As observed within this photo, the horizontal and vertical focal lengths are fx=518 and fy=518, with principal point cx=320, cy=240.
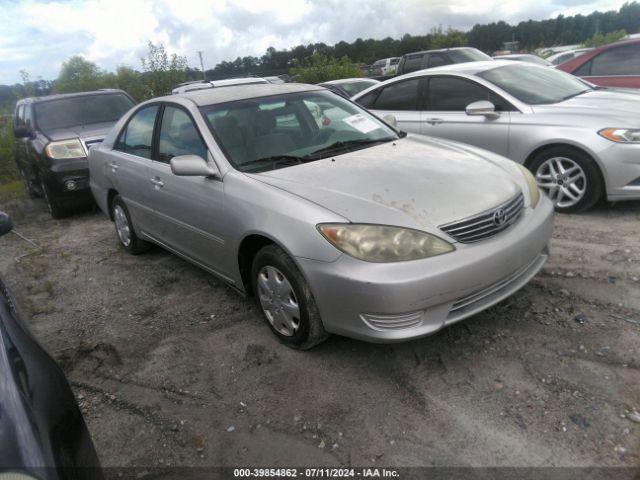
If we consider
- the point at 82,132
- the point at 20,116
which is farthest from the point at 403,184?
the point at 20,116

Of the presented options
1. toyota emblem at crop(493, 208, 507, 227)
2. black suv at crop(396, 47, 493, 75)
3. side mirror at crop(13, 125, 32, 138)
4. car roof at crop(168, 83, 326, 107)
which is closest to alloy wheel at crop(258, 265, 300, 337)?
toyota emblem at crop(493, 208, 507, 227)

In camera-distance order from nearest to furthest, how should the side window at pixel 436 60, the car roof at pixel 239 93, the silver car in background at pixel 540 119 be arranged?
the car roof at pixel 239 93 < the silver car in background at pixel 540 119 < the side window at pixel 436 60

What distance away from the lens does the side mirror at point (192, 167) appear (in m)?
3.36

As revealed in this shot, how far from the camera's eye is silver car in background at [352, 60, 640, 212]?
4.71 metres

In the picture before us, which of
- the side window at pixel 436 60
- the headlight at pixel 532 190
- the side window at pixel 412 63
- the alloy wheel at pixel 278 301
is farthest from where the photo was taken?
the side window at pixel 412 63

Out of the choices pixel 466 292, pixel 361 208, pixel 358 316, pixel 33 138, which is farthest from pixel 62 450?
pixel 33 138

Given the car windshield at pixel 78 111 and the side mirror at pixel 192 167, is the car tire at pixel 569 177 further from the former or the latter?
the car windshield at pixel 78 111

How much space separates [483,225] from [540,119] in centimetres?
291

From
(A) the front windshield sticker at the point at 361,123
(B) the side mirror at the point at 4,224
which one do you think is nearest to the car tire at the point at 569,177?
(A) the front windshield sticker at the point at 361,123

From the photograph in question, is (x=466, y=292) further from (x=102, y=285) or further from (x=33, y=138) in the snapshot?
(x=33, y=138)

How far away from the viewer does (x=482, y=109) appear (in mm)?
5371

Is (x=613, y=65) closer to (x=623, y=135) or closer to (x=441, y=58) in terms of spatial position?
(x=623, y=135)

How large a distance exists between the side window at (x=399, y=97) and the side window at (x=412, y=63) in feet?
23.8

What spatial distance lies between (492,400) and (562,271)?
168 cm
